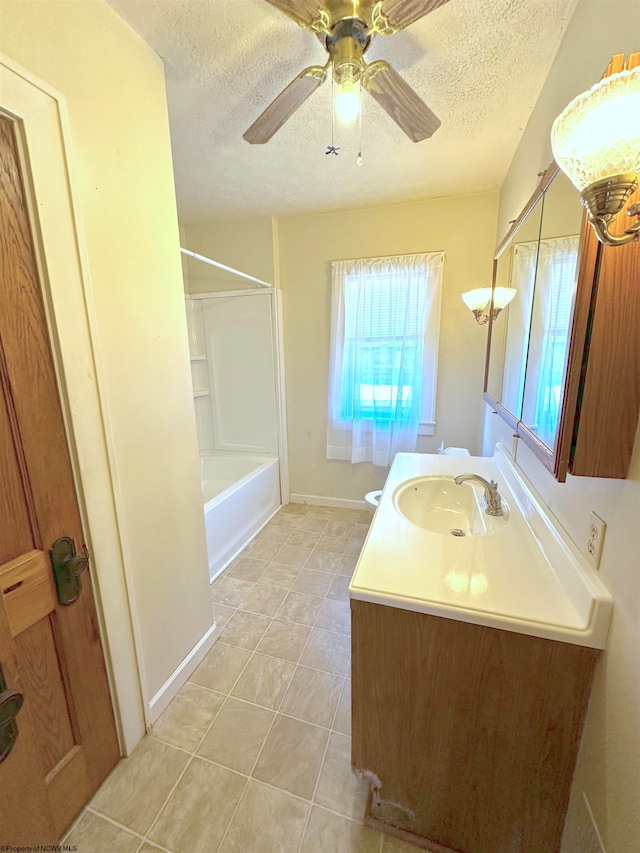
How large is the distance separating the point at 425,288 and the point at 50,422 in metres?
2.49

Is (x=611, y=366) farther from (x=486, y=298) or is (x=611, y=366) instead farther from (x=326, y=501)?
(x=326, y=501)

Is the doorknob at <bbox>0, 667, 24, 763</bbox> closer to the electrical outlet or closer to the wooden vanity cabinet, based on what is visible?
the wooden vanity cabinet

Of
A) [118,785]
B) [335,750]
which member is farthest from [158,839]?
[335,750]

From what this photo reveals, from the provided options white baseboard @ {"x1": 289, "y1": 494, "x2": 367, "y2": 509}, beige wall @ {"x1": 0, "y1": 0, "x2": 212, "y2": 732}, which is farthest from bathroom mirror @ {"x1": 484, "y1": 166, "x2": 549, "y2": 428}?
white baseboard @ {"x1": 289, "y1": 494, "x2": 367, "y2": 509}

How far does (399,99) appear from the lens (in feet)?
3.89

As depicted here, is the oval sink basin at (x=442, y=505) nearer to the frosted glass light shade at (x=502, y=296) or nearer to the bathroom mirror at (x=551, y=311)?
the bathroom mirror at (x=551, y=311)

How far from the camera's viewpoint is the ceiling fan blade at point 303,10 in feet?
2.93

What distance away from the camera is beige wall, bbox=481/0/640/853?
0.67 m

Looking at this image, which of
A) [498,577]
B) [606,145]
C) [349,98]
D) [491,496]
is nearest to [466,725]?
[498,577]

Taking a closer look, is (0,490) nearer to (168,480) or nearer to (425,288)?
(168,480)

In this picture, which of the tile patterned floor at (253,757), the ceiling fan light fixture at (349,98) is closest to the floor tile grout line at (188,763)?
the tile patterned floor at (253,757)

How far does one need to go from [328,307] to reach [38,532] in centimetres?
251

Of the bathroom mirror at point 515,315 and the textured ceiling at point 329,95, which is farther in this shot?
the bathroom mirror at point 515,315

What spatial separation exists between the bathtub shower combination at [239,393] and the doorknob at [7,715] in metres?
2.14
